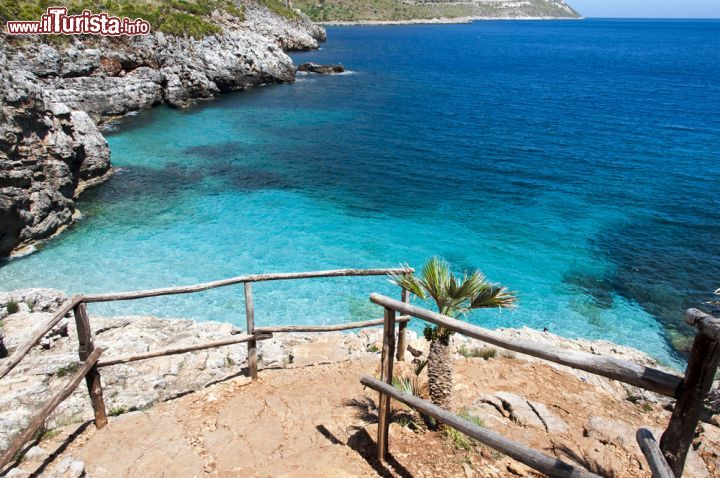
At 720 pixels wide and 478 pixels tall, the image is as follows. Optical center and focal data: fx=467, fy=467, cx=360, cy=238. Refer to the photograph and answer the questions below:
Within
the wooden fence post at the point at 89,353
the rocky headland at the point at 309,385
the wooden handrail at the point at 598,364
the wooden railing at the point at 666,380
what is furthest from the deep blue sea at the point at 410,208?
the wooden railing at the point at 666,380

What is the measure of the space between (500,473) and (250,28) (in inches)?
2860

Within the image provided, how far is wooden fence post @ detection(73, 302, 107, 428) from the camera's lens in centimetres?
730

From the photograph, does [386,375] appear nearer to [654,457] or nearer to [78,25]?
[654,457]

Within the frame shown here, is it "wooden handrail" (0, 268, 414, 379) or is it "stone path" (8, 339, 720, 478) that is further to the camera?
"stone path" (8, 339, 720, 478)

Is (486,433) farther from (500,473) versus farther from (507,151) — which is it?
(507,151)

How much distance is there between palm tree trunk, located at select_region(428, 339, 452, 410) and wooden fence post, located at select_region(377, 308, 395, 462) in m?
1.33

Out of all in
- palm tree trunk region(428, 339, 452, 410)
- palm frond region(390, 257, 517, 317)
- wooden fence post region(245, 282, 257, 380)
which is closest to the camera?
palm frond region(390, 257, 517, 317)

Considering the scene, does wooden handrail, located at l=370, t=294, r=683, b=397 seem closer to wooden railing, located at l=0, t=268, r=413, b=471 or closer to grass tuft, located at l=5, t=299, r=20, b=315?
wooden railing, located at l=0, t=268, r=413, b=471

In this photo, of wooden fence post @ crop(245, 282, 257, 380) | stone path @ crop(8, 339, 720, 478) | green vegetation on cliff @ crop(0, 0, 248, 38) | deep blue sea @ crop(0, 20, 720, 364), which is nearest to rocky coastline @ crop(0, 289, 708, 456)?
wooden fence post @ crop(245, 282, 257, 380)

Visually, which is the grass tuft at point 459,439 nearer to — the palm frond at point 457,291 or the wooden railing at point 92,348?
the palm frond at point 457,291

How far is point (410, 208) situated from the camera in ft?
87.5

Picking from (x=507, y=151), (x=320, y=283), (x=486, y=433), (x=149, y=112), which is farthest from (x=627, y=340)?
(x=149, y=112)

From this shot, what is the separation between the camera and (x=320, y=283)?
19828 millimetres

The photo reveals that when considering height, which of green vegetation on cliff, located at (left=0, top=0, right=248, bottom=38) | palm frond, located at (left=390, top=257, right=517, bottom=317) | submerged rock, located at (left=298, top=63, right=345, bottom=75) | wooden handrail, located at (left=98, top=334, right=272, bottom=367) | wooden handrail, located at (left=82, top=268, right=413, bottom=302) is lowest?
wooden handrail, located at (left=98, top=334, right=272, bottom=367)
